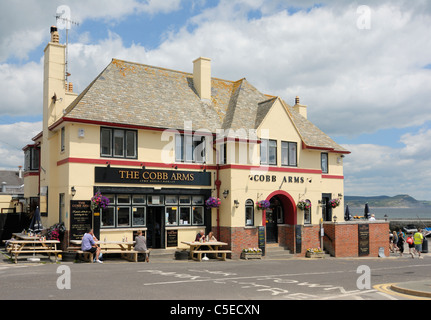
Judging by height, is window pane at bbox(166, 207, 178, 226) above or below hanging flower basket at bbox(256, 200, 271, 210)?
below

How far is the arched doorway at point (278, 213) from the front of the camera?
2822 cm

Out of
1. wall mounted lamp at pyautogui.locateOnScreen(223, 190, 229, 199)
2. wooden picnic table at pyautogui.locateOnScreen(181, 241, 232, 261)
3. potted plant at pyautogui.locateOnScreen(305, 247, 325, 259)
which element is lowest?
potted plant at pyautogui.locateOnScreen(305, 247, 325, 259)

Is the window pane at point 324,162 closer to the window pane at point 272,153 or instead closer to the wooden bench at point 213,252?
the window pane at point 272,153

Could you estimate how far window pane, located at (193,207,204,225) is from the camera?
26175 millimetres

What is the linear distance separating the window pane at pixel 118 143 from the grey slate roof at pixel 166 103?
2.38 feet

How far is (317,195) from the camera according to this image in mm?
29531

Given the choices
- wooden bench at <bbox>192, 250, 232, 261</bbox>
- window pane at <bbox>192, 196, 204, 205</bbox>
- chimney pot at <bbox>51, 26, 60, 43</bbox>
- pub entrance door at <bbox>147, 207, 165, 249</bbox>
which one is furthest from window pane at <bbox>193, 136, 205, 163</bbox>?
chimney pot at <bbox>51, 26, 60, 43</bbox>

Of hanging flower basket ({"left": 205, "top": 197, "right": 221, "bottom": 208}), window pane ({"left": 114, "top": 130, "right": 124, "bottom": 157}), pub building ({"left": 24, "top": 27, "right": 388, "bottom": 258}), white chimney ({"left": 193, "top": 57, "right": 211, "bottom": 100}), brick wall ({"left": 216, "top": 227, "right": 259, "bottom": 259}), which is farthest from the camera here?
white chimney ({"left": 193, "top": 57, "right": 211, "bottom": 100})

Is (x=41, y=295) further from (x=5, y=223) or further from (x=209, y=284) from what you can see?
(x=5, y=223)

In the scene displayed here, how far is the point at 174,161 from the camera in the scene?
1000 inches

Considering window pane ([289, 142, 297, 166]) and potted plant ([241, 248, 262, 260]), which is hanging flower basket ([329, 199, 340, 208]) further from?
potted plant ([241, 248, 262, 260])

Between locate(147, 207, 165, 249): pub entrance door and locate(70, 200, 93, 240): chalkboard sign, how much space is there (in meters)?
3.49

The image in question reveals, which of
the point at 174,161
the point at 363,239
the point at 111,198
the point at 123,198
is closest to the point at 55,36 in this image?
the point at 174,161
